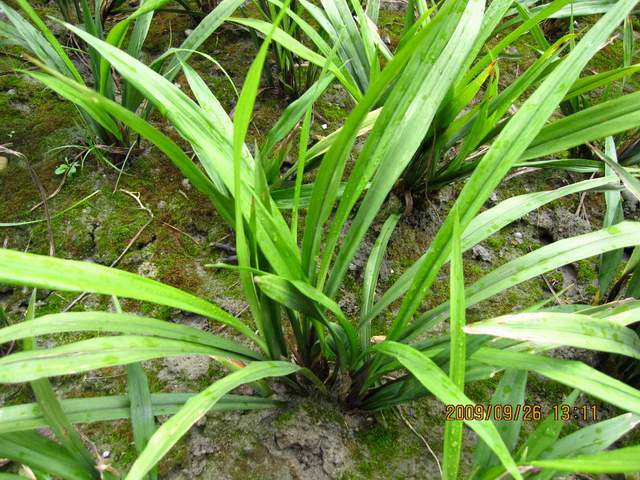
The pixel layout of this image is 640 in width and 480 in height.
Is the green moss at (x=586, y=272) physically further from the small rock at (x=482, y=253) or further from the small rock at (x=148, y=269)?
the small rock at (x=148, y=269)

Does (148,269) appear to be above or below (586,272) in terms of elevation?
below

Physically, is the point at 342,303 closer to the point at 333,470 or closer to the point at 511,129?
the point at 333,470

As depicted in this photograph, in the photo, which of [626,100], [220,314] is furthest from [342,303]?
[626,100]

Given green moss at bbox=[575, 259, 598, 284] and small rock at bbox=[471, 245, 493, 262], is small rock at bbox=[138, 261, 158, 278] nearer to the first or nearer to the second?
small rock at bbox=[471, 245, 493, 262]

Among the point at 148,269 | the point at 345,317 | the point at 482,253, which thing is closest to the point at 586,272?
the point at 482,253

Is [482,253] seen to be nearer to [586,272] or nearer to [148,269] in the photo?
[586,272]
